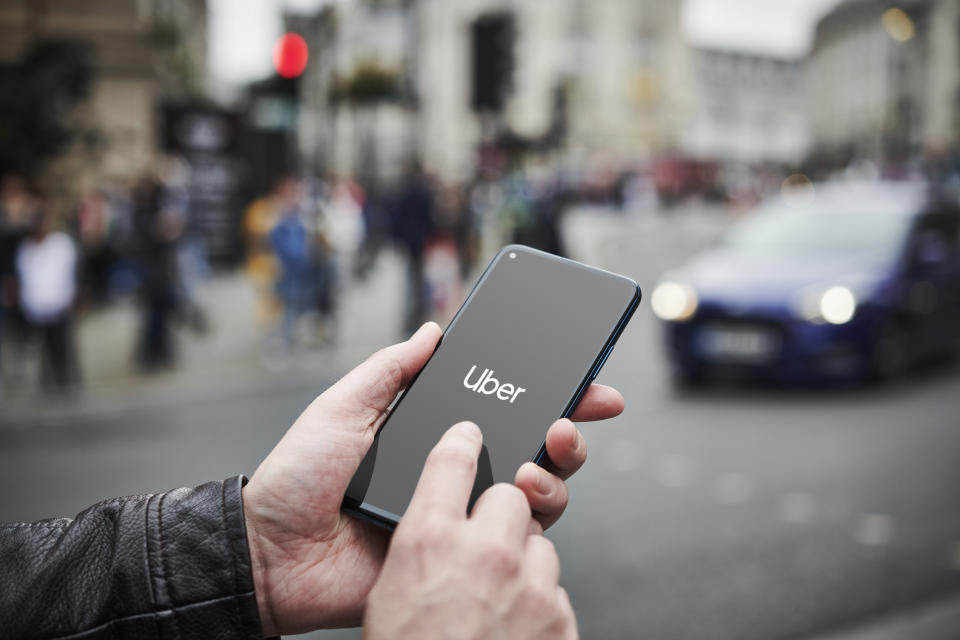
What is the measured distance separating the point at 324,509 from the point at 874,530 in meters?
4.20

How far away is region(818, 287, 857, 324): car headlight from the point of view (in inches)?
314

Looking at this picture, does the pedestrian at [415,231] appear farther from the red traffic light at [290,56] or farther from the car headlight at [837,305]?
the car headlight at [837,305]

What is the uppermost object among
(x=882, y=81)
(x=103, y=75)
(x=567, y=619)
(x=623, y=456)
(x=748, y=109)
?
(x=882, y=81)

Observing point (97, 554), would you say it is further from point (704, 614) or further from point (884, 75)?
point (884, 75)

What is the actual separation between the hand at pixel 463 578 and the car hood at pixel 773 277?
7241 mm

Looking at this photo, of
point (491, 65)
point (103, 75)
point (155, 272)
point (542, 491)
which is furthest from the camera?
point (103, 75)

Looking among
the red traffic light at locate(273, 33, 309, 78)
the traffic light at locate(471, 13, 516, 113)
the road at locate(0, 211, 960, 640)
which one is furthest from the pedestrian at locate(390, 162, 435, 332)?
the red traffic light at locate(273, 33, 309, 78)

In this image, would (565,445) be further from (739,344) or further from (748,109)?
(748,109)

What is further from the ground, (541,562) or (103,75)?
(103,75)

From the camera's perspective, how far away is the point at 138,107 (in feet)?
59.4

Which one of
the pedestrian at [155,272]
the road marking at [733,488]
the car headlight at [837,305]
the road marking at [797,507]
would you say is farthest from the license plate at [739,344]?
the pedestrian at [155,272]

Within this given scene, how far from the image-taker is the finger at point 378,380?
1.49 m

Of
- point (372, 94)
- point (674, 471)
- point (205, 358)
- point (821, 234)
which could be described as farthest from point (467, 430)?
point (372, 94)

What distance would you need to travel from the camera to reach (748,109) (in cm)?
10656
